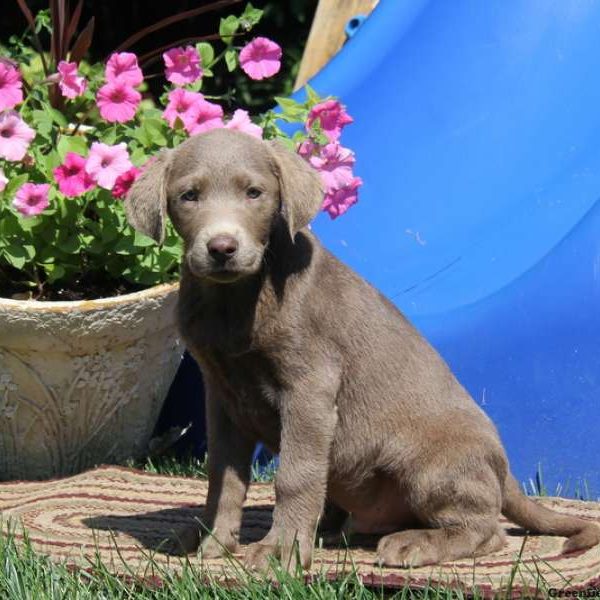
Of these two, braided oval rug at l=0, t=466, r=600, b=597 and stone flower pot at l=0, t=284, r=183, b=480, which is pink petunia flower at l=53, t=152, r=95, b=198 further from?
braided oval rug at l=0, t=466, r=600, b=597

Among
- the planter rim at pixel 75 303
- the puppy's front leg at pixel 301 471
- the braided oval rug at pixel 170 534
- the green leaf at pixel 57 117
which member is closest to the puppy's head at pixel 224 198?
the puppy's front leg at pixel 301 471

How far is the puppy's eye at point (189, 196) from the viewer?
3955mm

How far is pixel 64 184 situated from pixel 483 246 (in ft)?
5.54

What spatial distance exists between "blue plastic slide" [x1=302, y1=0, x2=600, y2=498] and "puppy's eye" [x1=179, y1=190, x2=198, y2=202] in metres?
1.66

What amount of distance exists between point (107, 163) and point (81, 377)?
0.84 m

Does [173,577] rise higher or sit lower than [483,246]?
lower

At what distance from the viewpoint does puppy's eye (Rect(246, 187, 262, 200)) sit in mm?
3943

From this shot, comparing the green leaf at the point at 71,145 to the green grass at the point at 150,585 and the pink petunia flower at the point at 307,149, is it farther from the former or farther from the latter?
the green grass at the point at 150,585

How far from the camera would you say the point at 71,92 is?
5203 mm

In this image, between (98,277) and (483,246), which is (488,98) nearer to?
(483,246)

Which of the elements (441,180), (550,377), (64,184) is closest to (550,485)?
(550,377)

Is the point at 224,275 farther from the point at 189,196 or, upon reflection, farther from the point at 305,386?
the point at 305,386

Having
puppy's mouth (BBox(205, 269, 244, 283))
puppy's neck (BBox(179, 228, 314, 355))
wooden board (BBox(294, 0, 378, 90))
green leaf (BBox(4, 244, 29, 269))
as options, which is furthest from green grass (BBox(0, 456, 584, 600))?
wooden board (BBox(294, 0, 378, 90))

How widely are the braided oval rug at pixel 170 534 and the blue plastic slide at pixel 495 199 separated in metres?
0.49
